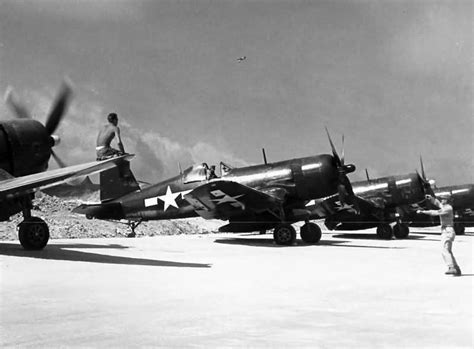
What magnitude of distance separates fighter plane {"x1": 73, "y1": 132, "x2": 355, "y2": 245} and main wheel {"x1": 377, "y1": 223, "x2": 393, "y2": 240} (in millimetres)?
5056

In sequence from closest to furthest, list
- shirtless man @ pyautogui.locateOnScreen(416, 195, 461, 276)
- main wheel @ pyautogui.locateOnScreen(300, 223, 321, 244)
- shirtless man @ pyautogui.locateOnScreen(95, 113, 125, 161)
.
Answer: shirtless man @ pyautogui.locateOnScreen(416, 195, 461, 276)
shirtless man @ pyautogui.locateOnScreen(95, 113, 125, 161)
main wheel @ pyautogui.locateOnScreen(300, 223, 321, 244)

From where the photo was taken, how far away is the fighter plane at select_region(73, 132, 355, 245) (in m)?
13.4

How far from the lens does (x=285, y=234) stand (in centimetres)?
1352

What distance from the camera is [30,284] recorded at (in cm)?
573

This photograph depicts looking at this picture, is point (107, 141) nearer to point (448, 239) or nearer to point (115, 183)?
point (115, 183)

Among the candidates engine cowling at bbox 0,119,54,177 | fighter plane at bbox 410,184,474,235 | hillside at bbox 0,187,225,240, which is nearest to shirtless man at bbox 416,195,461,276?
engine cowling at bbox 0,119,54,177

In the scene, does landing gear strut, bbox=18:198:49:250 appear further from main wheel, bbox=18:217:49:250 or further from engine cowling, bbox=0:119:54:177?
engine cowling, bbox=0:119:54:177

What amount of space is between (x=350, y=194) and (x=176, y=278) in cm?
934

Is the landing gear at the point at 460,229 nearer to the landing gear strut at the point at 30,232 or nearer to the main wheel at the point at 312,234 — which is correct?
the main wheel at the point at 312,234

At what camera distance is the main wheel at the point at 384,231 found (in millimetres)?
19391

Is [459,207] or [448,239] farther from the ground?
[448,239]

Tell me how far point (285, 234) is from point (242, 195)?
1676 millimetres

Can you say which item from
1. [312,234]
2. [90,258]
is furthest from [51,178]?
[312,234]

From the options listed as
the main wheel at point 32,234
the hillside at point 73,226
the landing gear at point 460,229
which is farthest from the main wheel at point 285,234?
the landing gear at point 460,229
